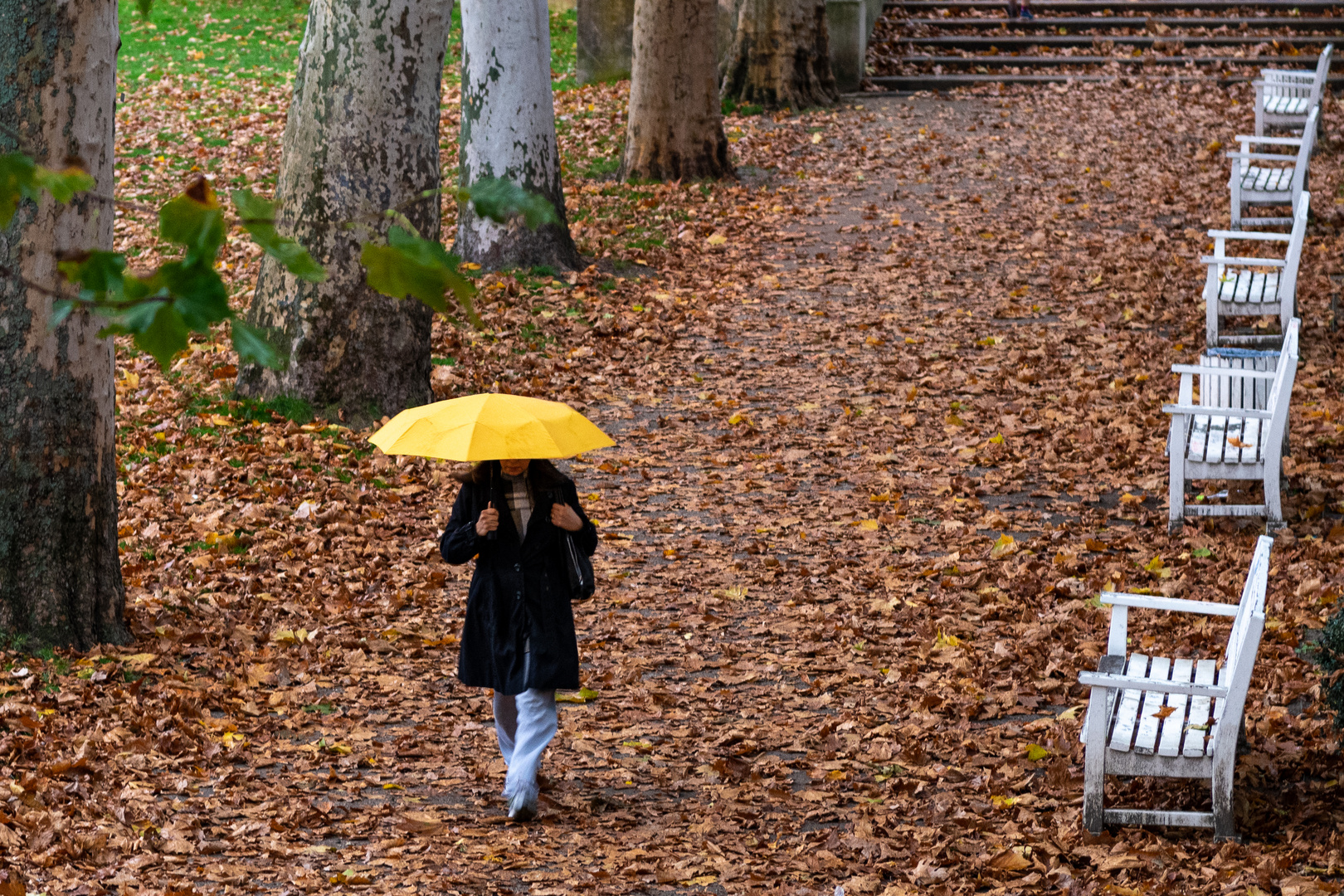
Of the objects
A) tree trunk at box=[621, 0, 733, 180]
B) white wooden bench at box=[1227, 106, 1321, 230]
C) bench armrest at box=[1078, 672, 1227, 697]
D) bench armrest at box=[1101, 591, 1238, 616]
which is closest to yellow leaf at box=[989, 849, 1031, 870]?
bench armrest at box=[1078, 672, 1227, 697]

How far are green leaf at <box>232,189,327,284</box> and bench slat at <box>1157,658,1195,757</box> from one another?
3.67 m

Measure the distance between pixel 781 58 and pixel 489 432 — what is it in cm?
1493

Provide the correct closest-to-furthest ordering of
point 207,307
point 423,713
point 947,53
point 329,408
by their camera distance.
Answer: point 207,307, point 423,713, point 329,408, point 947,53

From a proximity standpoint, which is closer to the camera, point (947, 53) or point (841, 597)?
point (841, 597)

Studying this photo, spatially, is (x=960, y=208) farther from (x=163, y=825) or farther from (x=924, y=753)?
(x=163, y=825)

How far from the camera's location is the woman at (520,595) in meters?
4.89

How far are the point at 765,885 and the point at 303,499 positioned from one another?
4459mm

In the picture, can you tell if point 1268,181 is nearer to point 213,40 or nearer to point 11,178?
point 11,178

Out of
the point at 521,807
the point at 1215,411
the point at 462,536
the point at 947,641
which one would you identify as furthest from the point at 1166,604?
the point at 1215,411

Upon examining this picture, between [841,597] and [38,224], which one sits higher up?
[38,224]

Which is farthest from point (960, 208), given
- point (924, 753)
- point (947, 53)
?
point (924, 753)

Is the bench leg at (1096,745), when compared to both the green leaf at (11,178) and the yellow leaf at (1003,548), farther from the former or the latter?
the green leaf at (11,178)

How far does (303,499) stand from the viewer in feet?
26.2

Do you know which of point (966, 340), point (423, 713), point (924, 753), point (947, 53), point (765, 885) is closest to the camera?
point (765, 885)
